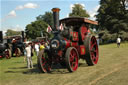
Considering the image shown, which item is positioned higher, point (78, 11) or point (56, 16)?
point (78, 11)

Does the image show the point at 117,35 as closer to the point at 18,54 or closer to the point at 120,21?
the point at 120,21

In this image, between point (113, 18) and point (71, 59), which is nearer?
point (71, 59)

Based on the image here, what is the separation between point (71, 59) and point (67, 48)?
58cm

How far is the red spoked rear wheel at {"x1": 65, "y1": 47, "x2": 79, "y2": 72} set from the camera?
22.1 feet

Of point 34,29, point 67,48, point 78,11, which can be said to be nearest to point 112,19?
point 78,11

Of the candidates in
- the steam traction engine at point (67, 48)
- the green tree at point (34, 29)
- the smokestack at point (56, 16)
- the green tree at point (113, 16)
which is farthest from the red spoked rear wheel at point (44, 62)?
the green tree at point (34, 29)

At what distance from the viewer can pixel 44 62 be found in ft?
24.7

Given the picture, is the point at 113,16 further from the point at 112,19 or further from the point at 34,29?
the point at 34,29

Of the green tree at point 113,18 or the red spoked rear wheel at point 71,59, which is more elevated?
the green tree at point 113,18

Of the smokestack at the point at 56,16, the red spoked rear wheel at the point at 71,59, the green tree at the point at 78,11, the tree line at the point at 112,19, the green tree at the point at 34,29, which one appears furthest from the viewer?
the green tree at the point at 34,29

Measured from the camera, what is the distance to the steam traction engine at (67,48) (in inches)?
284

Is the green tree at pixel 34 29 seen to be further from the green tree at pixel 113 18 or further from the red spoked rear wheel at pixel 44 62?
the red spoked rear wheel at pixel 44 62

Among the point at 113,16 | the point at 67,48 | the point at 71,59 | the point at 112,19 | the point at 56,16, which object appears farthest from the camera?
the point at 113,16

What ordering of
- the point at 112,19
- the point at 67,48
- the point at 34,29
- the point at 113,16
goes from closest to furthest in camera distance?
the point at 67,48 < the point at 112,19 < the point at 113,16 < the point at 34,29
